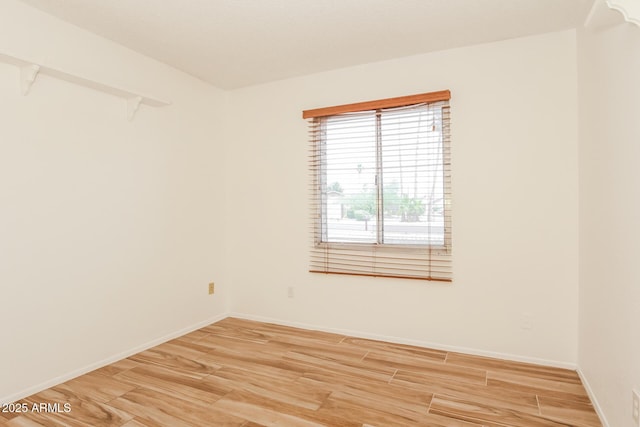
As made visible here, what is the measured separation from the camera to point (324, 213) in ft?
11.7

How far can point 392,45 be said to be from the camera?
2.95 m

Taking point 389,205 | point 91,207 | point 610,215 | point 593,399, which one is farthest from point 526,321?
point 91,207

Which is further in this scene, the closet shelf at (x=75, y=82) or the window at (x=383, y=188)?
the window at (x=383, y=188)

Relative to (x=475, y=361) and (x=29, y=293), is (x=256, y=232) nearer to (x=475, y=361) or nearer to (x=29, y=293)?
(x=29, y=293)

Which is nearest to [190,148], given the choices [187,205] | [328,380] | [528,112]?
[187,205]

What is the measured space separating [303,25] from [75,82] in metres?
1.63

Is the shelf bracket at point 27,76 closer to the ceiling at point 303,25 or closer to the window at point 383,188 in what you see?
the ceiling at point 303,25

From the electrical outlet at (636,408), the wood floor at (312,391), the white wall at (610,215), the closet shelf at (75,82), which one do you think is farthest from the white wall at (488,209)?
the closet shelf at (75,82)

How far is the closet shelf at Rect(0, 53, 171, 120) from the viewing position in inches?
87.9

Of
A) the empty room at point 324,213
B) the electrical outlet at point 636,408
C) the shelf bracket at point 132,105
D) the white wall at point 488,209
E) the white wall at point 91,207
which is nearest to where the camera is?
the electrical outlet at point 636,408

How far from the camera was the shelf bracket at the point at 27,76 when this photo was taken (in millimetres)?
2252

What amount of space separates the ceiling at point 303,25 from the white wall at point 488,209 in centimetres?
21

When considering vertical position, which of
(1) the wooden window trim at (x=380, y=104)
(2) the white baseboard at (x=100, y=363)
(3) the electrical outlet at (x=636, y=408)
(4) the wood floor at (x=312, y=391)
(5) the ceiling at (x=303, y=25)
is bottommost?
(4) the wood floor at (x=312, y=391)

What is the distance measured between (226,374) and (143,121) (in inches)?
83.8
